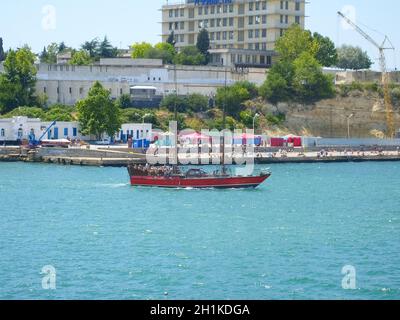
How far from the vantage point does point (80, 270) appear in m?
42.8

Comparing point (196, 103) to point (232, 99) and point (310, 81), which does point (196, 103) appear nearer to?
point (232, 99)

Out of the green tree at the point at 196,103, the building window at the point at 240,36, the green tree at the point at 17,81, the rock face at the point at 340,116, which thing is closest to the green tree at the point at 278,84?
the rock face at the point at 340,116

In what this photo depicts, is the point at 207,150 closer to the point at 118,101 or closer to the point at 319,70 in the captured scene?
the point at 118,101

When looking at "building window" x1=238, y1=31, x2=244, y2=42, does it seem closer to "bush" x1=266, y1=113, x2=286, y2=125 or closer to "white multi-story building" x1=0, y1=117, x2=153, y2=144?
"bush" x1=266, y1=113, x2=286, y2=125

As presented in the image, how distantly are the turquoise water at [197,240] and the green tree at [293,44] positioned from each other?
46.1 meters

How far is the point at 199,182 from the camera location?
72625 mm

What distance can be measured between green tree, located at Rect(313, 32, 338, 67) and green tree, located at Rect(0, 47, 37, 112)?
34.4 metres

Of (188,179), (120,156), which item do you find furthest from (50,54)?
(188,179)

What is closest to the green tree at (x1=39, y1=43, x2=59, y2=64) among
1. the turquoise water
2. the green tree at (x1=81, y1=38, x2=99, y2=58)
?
the green tree at (x1=81, y1=38, x2=99, y2=58)

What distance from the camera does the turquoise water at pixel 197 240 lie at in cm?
4019

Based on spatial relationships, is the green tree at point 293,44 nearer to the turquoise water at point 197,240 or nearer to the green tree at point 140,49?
the green tree at point 140,49

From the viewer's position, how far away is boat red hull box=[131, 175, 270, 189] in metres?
72.7

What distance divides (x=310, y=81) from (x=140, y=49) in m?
20.8
